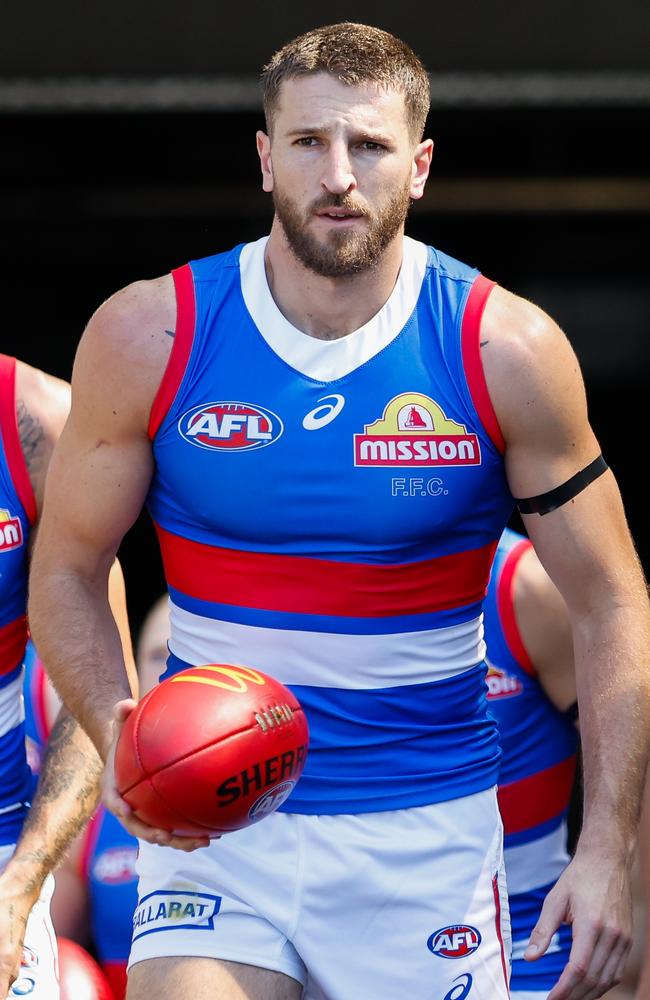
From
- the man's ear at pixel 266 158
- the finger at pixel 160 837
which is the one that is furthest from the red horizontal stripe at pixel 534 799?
the man's ear at pixel 266 158

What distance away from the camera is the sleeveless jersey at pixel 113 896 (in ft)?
15.2

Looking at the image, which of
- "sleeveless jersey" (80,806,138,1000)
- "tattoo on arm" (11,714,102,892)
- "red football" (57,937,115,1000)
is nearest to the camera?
"tattoo on arm" (11,714,102,892)

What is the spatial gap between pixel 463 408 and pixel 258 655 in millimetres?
622

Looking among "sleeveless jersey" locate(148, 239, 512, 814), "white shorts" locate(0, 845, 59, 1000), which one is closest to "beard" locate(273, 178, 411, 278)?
"sleeveless jersey" locate(148, 239, 512, 814)

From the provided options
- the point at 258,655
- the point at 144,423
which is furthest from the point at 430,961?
the point at 144,423

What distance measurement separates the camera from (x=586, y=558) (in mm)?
3346

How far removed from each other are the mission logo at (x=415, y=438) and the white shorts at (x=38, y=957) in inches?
47.8

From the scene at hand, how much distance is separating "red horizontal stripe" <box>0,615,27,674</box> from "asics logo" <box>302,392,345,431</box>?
3.08 feet

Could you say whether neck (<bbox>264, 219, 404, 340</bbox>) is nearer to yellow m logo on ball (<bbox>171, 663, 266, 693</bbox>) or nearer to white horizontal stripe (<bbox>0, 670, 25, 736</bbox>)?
yellow m logo on ball (<bbox>171, 663, 266, 693</bbox>)

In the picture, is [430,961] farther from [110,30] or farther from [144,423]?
[110,30]

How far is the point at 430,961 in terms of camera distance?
3209mm

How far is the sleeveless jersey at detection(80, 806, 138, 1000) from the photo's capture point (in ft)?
15.2

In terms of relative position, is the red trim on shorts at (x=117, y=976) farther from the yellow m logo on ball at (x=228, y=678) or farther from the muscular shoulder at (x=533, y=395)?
the muscular shoulder at (x=533, y=395)

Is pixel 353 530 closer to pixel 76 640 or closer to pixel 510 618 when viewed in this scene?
pixel 76 640
